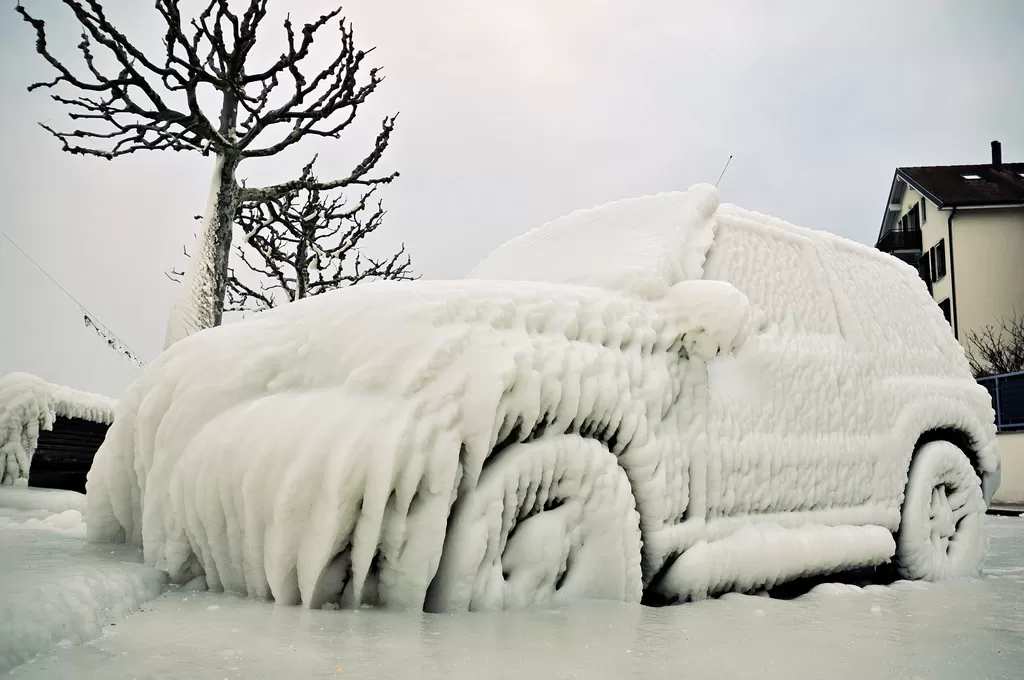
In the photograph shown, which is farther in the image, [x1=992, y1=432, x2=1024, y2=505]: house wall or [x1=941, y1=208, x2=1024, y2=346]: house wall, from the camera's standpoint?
Answer: [x1=941, y1=208, x2=1024, y2=346]: house wall

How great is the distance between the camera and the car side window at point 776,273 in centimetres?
339

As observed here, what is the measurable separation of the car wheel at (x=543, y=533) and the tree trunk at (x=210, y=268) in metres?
6.27

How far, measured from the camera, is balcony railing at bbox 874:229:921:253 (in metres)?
24.0

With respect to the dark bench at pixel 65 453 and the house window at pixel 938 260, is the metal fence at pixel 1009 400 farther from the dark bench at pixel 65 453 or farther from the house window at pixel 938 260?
the dark bench at pixel 65 453

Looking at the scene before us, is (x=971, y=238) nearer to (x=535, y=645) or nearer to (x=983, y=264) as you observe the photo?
(x=983, y=264)

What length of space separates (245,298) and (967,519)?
46.0ft

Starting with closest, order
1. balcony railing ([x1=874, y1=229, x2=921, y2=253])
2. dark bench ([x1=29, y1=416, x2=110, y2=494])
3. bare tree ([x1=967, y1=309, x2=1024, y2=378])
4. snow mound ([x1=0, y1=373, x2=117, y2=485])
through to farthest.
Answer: snow mound ([x1=0, y1=373, x2=117, y2=485]) → dark bench ([x1=29, y1=416, x2=110, y2=494]) → bare tree ([x1=967, y1=309, x2=1024, y2=378]) → balcony railing ([x1=874, y1=229, x2=921, y2=253])

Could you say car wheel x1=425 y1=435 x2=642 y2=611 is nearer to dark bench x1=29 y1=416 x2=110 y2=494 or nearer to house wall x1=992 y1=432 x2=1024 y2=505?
dark bench x1=29 y1=416 x2=110 y2=494

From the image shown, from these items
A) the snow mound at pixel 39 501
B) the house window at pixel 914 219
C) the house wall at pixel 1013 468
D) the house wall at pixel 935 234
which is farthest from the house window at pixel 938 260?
the snow mound at pixel 39 501

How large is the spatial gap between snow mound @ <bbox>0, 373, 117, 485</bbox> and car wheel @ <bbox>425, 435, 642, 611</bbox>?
3.58 metres

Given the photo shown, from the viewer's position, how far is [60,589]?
62.2 inches

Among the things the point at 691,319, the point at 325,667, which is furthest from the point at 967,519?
the point at 325,667

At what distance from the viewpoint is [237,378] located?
2051 mm

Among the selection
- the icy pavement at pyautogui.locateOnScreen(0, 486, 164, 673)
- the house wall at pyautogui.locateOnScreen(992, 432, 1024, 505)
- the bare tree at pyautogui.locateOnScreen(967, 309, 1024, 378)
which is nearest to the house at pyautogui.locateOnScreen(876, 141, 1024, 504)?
the bare tree at pyautogui.locateOnScreen(967, 309, 1024, 378)
